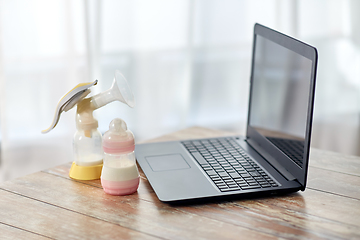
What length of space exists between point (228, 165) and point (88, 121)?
1.10ft

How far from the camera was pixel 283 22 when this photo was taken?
248 cm

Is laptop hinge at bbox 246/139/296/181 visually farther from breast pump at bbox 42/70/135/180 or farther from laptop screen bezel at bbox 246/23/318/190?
breast pump at bbox 42/70/135/180

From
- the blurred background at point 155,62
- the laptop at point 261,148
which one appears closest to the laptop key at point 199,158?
the laptop at point 261,148

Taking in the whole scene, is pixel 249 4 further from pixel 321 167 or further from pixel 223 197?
pixel 223 197

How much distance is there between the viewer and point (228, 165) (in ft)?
3.19

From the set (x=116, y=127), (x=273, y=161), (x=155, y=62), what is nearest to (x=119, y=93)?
(x=116, y=127)

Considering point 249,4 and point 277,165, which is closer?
point 277,165

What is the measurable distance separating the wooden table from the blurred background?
1206 millimetres

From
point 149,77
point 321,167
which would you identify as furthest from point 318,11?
point 321,167

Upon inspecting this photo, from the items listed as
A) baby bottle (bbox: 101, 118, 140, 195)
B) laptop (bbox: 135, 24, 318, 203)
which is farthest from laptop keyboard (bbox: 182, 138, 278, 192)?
baby bottle (bbox: 101, 118, 140, 195)

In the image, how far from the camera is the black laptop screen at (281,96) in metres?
0.87

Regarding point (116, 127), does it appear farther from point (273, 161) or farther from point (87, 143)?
point (273, 161)

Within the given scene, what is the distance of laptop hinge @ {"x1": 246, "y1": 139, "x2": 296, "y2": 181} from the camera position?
906 millimetres

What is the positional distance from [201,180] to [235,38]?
171 centimetres
